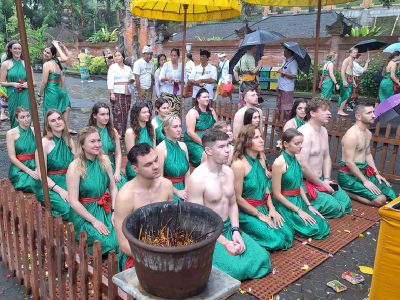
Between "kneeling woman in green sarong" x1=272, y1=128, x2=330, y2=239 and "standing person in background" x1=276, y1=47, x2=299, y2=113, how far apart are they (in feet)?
13.8

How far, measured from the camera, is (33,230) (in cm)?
325

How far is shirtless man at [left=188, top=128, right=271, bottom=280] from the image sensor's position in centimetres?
372

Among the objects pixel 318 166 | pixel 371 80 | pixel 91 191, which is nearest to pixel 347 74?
pixel 371 80

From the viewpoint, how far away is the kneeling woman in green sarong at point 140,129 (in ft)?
18.9

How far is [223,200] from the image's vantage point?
3959 millimetres

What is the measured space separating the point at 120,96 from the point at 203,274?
743 cm

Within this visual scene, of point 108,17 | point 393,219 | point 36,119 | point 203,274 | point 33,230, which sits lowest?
point 33,230

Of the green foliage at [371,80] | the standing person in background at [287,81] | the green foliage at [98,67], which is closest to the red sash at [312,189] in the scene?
the standing person in background at [287,81]

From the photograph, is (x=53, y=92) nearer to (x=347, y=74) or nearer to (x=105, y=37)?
(x=347, y=74)

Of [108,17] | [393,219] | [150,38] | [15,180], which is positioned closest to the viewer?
[393,219]

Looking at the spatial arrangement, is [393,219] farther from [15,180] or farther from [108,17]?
[108,17]

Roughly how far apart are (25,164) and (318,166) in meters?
4.32

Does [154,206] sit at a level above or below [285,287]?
above

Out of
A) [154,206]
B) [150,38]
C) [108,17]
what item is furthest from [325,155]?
[108,17]
